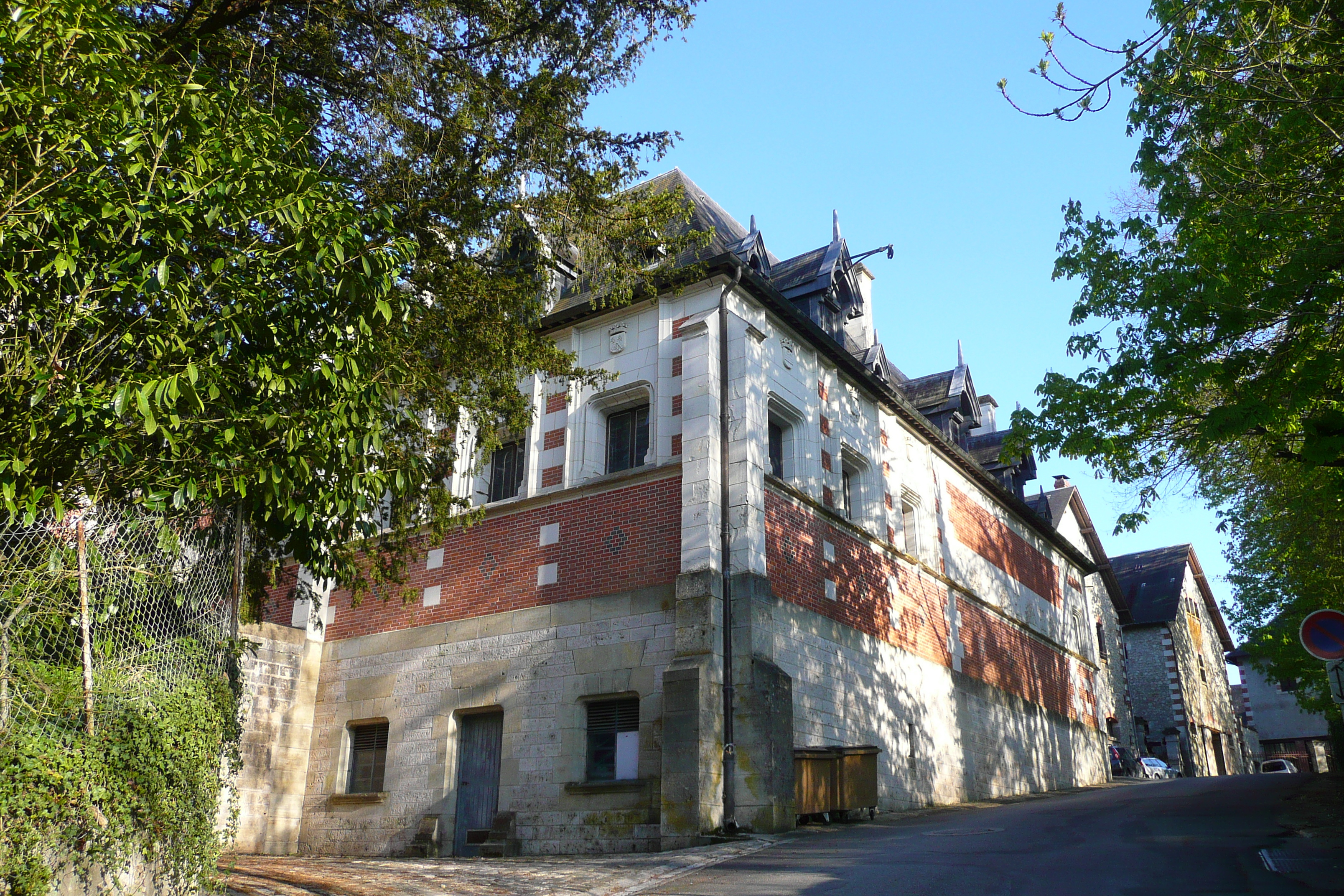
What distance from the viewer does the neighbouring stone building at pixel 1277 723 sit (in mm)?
54094

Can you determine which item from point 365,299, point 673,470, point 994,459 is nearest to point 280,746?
point 673,470

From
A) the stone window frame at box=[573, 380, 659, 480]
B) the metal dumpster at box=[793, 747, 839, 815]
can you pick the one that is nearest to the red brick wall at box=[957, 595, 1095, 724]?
the metal dumpster at box=[793, 747, 839, 815]

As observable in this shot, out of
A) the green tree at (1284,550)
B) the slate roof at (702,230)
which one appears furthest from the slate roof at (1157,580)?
the slate roof at (702,230)

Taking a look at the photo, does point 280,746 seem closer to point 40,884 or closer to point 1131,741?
point 40,884

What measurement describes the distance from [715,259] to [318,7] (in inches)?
300

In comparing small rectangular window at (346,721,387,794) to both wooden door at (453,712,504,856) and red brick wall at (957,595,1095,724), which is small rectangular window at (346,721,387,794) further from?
red brick wall at (957,595,1095,724)

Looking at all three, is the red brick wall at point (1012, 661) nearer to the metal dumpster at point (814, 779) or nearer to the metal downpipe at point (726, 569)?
the metal dumpster at point (814, 779)

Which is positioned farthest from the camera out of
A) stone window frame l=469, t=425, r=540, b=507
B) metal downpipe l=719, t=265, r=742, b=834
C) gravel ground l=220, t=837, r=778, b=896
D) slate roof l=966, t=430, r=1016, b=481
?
slate roof l=966, t=430, r=1016, b=481

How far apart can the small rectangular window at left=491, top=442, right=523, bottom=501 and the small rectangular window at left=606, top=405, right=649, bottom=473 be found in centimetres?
174

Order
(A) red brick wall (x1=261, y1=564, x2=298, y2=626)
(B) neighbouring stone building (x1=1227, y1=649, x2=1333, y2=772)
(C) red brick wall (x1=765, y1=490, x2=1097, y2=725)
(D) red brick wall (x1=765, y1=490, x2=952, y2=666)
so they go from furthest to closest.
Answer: (B) neighbouring stone building (x1=1227, y1=649, x2=1333, y2=772), (A) red brick wall (x1=261, y1=564, x2=298, y2=626), (C) red brick wall (x1=765, y1=490, x2=1097, y2=725), (D) red brick wall (x1=765, y1=490, x2=952, y2=666)

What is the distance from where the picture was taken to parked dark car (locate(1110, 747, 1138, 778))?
1379 inches

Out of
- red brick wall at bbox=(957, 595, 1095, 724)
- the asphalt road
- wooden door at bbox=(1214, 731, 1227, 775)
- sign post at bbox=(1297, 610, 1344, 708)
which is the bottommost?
the asphalt road

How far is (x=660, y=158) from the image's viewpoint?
33.5 ft

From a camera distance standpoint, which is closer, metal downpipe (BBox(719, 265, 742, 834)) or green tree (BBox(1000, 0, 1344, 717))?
green tree (BBox(1000, 0, 1344, 717))
